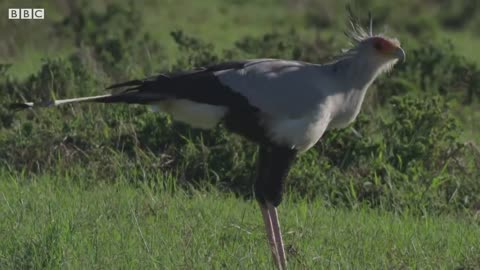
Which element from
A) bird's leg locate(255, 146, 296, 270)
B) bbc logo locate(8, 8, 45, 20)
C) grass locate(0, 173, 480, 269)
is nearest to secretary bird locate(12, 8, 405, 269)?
bird's leg locate(255, 146, 296, 270)

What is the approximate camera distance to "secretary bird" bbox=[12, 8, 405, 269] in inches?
185

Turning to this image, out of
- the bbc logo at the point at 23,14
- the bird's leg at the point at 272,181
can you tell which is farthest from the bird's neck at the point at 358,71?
the bbc logo at the point at 23,14

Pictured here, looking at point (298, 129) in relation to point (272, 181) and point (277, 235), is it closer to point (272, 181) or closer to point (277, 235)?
point (272, 181)

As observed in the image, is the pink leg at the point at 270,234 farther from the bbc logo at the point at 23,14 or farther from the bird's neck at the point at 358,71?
the bbc logo at the point at 23,14

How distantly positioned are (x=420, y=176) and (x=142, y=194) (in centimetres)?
151

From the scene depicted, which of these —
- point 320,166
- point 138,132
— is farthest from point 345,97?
point 138,132

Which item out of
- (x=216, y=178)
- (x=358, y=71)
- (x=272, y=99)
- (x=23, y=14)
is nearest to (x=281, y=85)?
(x=272, y=99)

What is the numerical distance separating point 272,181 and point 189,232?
0.42 metres

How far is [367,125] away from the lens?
6.42 meters

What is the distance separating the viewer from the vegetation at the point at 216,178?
4551 mm

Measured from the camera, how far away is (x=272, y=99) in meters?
4.72

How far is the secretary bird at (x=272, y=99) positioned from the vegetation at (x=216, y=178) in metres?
0.31

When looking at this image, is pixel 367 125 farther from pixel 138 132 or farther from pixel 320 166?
pixel 138 132

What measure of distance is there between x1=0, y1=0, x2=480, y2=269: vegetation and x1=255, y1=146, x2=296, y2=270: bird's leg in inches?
4.7
